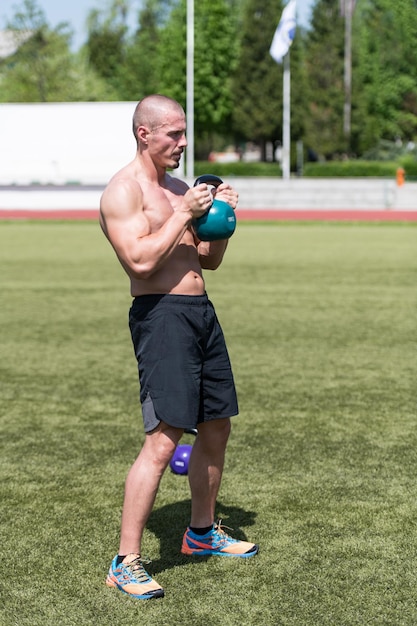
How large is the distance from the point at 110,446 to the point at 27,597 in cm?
248

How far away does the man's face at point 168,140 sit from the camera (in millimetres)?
4094

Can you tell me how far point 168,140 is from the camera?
4.12m

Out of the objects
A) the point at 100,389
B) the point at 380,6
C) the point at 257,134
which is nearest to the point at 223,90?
the point at 257,134

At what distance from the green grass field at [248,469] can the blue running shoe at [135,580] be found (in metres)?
0.05

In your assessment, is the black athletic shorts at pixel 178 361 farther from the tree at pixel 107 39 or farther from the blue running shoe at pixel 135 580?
the tree at pixel 107 39

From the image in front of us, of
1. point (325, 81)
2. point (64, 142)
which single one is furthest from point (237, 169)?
point (325, 81)

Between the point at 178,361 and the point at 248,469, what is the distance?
6.90 ft

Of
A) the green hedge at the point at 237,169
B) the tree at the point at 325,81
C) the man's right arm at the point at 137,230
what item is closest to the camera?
the man's right arm at the point at 137,230

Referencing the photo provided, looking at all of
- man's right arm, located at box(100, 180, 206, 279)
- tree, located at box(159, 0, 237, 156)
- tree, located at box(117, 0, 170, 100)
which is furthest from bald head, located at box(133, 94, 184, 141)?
tree, located at box(117, 0, 170, 100)

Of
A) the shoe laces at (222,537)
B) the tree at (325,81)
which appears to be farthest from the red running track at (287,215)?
A: the tree at (325,81)

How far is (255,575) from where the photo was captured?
4.41m

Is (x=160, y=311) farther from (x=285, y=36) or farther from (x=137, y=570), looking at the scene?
(x=285, y=36)

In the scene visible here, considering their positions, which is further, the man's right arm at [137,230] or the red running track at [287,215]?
the red running track at [287,215]

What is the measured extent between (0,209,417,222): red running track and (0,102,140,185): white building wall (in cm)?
606
